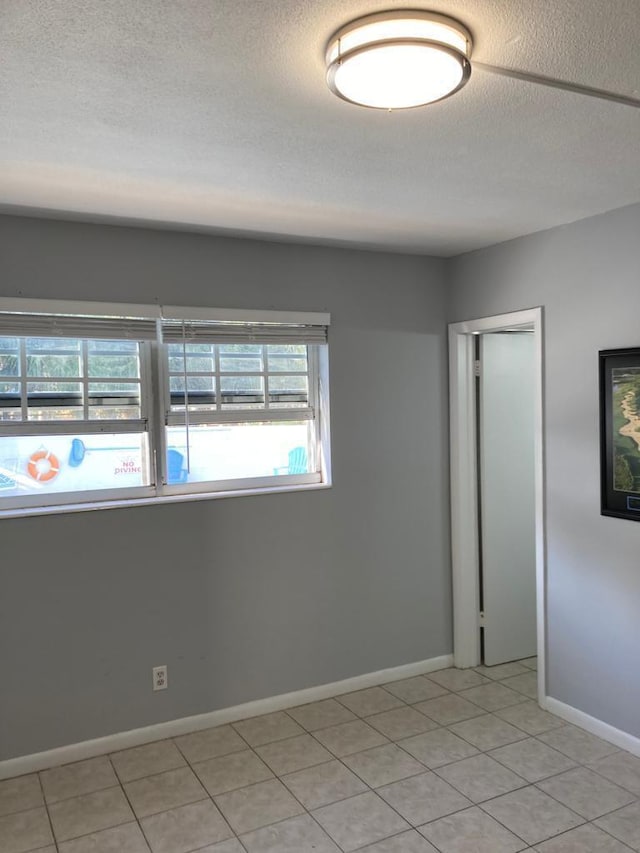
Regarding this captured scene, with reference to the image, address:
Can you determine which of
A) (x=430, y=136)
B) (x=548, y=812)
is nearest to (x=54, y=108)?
(x=430, y=136)

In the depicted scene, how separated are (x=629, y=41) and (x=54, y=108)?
4.72ft

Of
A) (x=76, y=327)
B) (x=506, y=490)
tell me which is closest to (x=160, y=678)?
(x=76, y=327)

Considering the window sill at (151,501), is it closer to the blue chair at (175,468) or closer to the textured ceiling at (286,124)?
the blue chair at (175,468)

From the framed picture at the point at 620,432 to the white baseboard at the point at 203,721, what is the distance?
60.3 inches

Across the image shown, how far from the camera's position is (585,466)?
3.20 m

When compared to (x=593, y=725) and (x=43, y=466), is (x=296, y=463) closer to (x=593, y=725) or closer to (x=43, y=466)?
(x=43, y=466)

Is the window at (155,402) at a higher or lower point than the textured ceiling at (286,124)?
lower

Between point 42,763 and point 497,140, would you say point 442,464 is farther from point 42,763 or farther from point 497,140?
point 42,763

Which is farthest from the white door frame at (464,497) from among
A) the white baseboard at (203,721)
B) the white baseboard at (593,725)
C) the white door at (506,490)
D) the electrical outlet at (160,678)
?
the electrical outlet at (160,678)

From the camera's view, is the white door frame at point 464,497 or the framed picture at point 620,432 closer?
the framed picture at point 620,432

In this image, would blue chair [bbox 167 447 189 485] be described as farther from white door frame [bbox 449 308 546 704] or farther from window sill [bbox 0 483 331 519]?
white door frame [bbox 449 308 546 704]

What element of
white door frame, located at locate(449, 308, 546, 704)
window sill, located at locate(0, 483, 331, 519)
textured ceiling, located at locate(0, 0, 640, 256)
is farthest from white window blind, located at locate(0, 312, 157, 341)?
white door frame, located at locate(449, 308, 546, 704)

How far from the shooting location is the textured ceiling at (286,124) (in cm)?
146

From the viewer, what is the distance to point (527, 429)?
13.6ft
